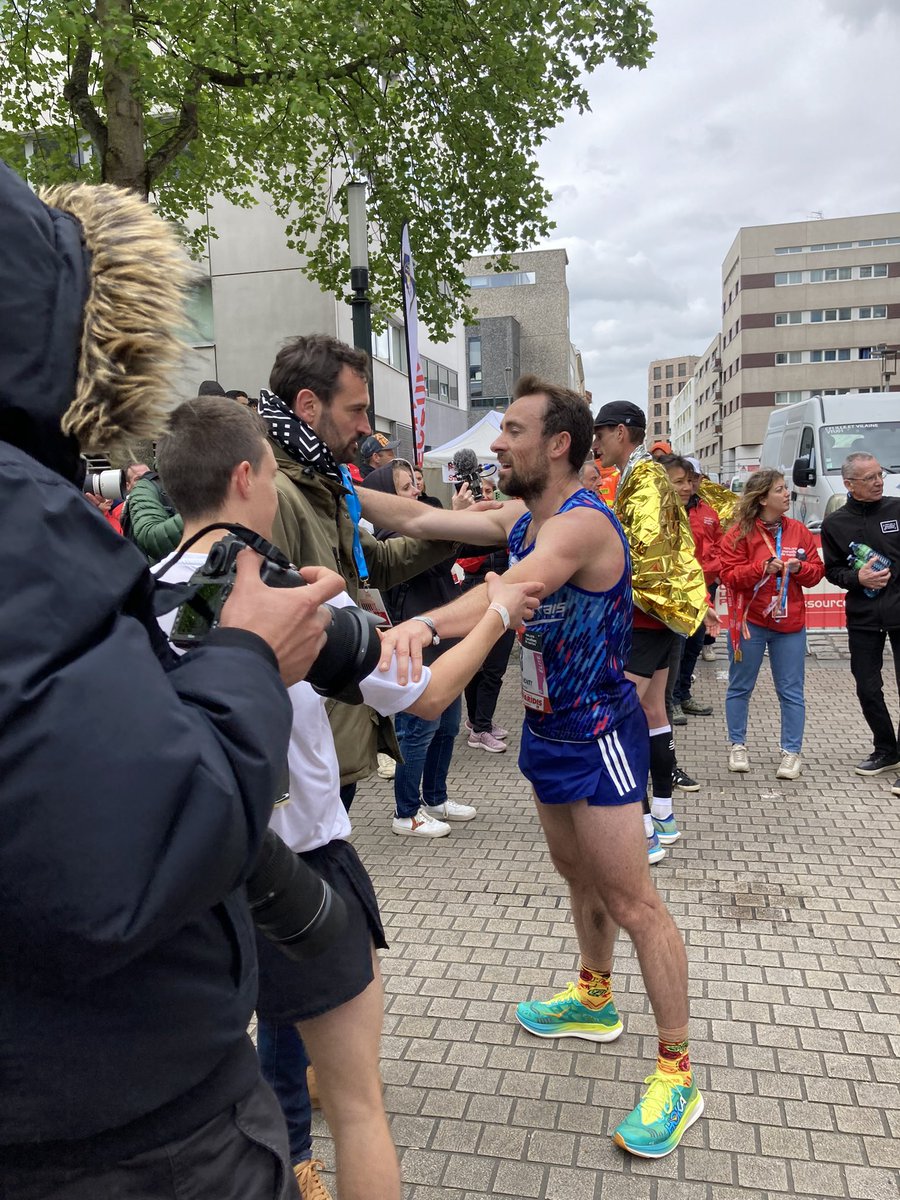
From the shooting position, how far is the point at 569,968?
11.9ft

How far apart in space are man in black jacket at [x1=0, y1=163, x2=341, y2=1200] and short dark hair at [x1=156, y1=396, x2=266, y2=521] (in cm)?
69

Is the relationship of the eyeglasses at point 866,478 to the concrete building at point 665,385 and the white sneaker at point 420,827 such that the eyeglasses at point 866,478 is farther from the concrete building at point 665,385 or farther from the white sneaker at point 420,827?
the concrete building at point 665,385

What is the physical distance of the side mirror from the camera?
1321cm

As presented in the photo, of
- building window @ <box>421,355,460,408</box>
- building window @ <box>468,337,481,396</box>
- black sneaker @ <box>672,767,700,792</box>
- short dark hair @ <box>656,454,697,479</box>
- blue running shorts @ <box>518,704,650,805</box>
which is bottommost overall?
black sneaker @ <box>672,767,700,792</box>

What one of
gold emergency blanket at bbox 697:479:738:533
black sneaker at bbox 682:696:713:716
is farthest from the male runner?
gold emergency blanket at bbox 697:479:738:533

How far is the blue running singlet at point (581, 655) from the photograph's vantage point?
9.14 feet

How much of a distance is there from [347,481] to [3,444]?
197 centimetres

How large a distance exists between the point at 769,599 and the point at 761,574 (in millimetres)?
180

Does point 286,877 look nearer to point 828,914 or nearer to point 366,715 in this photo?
point 366,715

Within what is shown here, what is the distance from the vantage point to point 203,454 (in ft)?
6.07

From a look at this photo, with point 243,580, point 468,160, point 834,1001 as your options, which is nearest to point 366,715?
point 243,580

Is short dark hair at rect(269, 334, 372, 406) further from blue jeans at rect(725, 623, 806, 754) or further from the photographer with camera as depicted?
blue jeans at rect(725, 623, 806, 754)

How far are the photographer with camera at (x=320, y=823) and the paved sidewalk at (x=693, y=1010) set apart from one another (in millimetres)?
790

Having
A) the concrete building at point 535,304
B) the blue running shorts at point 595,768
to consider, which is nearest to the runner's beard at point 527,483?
the blue running shorts at point 595,768
